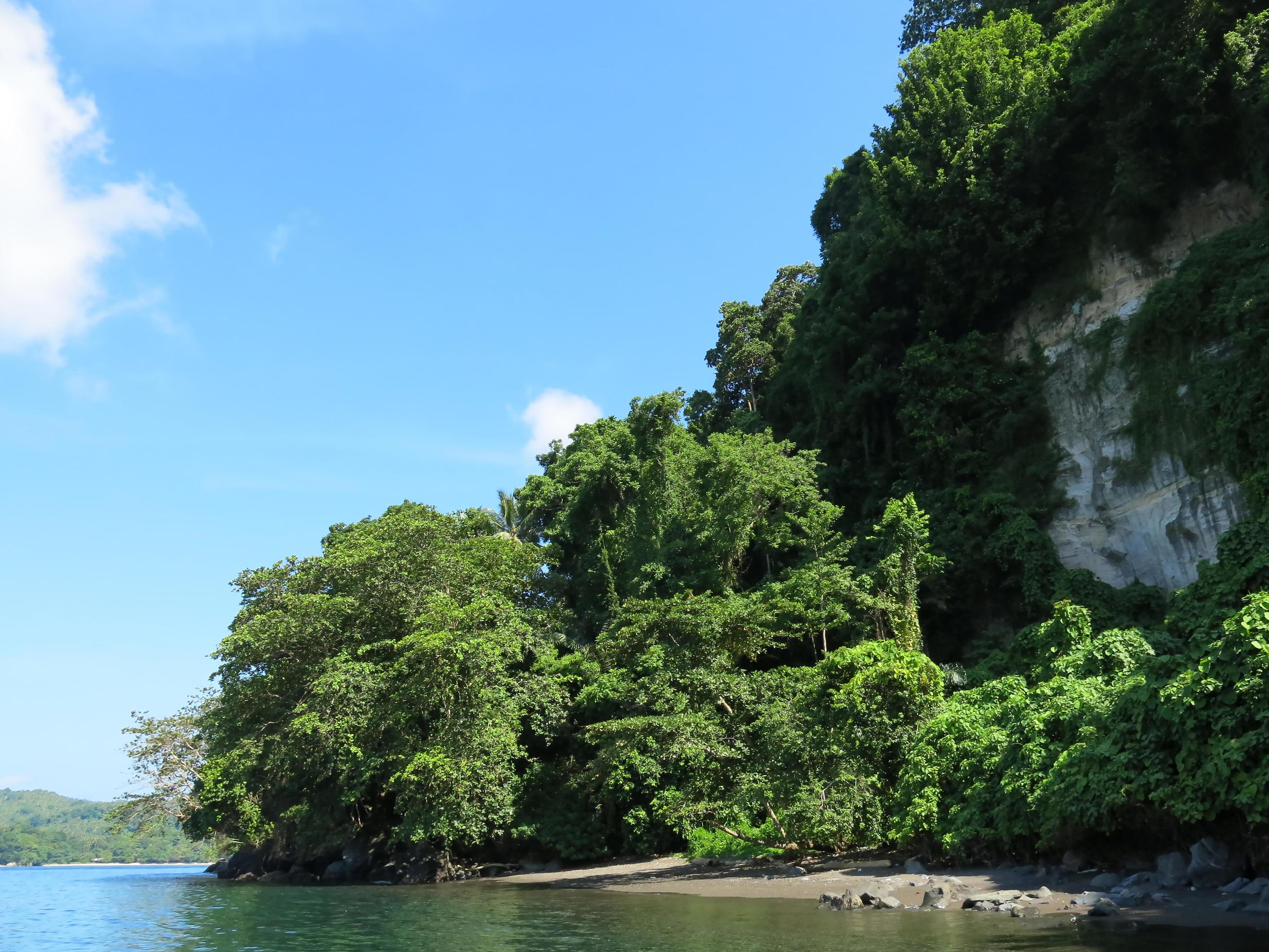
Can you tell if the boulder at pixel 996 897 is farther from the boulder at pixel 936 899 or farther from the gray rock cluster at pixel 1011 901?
the boulder at pixel 936 899

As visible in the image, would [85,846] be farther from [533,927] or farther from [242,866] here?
[533,927]

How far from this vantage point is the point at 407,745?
23219 mm

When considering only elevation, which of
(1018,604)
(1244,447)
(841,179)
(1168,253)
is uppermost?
(841,179)

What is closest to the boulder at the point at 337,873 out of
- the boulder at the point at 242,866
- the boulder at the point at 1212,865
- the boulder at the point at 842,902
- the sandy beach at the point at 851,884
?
the boulder at the point at 242,866

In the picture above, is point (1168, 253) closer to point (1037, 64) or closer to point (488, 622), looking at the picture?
point (1037, 64)

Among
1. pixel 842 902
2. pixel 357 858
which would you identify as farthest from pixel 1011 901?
pixel 357 858

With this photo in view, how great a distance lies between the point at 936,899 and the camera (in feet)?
42.1

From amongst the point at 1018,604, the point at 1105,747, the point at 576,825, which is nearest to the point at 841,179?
the point at 1018,604

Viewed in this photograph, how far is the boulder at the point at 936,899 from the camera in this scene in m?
12.7

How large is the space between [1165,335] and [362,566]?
21117 mm

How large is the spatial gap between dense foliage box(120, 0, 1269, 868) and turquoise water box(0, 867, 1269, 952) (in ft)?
9.32

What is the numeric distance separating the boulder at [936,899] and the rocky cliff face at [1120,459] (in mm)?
11003

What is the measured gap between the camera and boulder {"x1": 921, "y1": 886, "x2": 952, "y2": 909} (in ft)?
41.8

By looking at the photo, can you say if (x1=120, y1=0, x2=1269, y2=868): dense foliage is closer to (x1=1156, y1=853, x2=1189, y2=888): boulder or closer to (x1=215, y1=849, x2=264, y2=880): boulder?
(x1=1156, y1=853, x2=1189, y2=888): boulder
